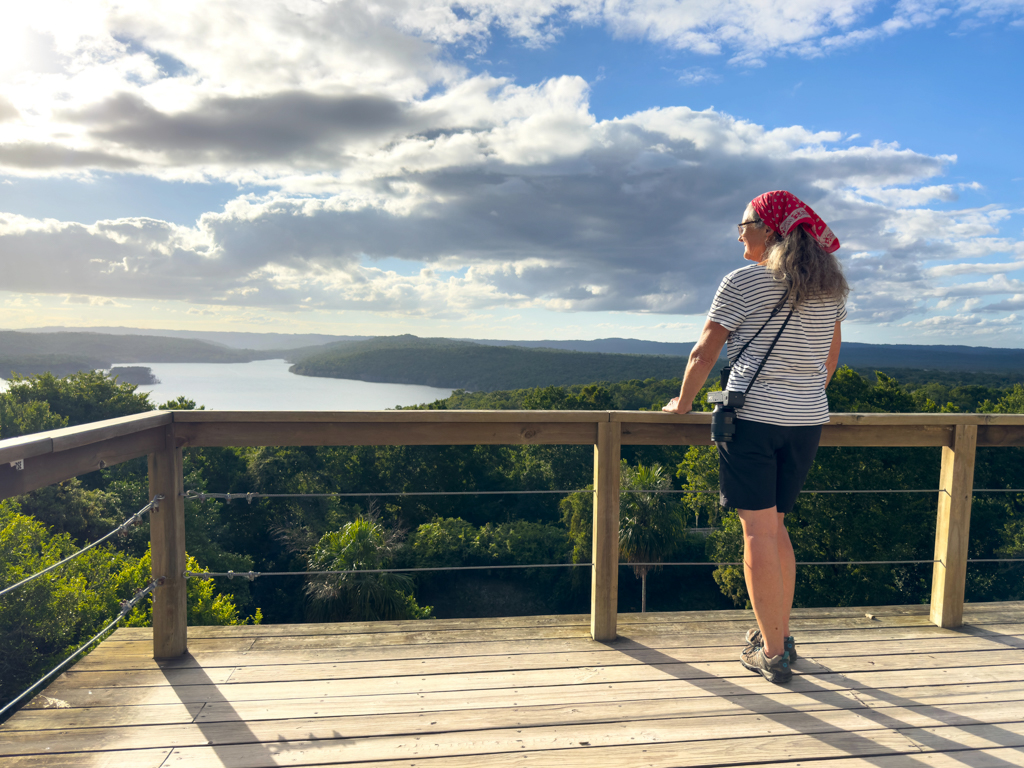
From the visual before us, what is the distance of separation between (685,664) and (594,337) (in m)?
94.9

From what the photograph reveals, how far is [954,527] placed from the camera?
7.67 feet

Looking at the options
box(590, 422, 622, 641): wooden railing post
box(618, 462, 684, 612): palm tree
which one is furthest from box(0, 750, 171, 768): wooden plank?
box(618, 462, 684, 612): palm tree

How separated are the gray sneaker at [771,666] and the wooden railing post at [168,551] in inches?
72.6

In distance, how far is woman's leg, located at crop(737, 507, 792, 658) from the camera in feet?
5.72

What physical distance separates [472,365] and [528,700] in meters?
61.2

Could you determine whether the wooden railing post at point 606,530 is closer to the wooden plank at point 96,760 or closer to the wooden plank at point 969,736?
the wooden plank at point 969,736

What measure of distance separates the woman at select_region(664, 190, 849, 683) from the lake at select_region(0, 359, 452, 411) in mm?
47497

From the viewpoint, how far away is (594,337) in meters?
95.6

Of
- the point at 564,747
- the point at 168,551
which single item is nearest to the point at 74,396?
the point at 168,551

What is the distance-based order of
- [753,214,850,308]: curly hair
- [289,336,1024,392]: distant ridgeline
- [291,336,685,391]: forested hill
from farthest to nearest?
[291,336,685,391]: forested hill < [289,336,1024,392]: distant ridgeline < [753,214,850,308]: curly hair

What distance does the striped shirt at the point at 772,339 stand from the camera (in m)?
1.65

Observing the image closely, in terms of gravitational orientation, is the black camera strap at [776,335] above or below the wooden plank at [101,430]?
above

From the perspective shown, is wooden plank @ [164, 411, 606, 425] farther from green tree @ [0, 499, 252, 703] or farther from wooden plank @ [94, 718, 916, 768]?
green tree @ [0, 499, 252, 703]

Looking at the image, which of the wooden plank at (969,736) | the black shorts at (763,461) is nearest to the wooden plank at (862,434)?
the black shorts at (763,461)
